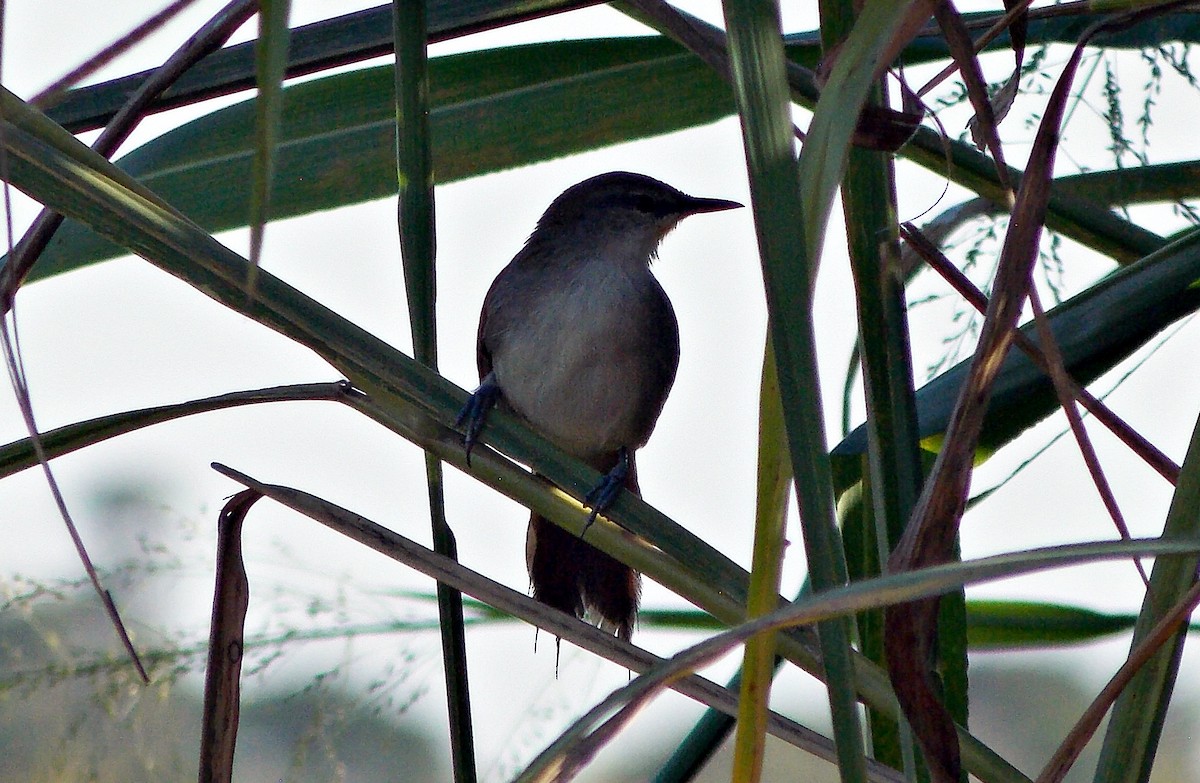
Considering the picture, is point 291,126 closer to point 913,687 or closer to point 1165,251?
point 1165,251

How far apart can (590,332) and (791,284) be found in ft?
6.56

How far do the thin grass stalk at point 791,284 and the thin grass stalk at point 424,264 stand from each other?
453 millimetres

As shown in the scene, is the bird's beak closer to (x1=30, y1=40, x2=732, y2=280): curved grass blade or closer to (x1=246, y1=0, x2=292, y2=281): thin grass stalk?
(x1=30, y1=40, x2=732, y2=280): curved grass blade

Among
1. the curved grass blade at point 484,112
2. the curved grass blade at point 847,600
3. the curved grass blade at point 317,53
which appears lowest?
the curved grass blade at point 847,600

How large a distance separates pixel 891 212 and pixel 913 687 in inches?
15.2

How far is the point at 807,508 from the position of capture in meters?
0.62

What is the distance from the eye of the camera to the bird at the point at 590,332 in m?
2.60

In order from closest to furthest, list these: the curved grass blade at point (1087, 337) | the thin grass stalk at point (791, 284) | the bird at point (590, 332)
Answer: the thin grass stalk at point (791, 284)
the curved grass blade at point (1087, 337)
the bird at point (590, 332)

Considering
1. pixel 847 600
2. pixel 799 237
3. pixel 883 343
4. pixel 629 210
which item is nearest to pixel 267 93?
pixel 799 237

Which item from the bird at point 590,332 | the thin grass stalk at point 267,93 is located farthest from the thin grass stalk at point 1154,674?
the bird at point 590,332

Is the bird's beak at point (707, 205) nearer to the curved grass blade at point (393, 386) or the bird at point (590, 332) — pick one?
the bird at point (590, 332)

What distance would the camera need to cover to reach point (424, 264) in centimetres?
109

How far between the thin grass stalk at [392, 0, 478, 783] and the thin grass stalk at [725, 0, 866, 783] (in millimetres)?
453

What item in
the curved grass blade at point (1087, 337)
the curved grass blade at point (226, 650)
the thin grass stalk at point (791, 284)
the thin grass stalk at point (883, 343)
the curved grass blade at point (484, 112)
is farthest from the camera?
the curved grass blade at point (484, 112)
